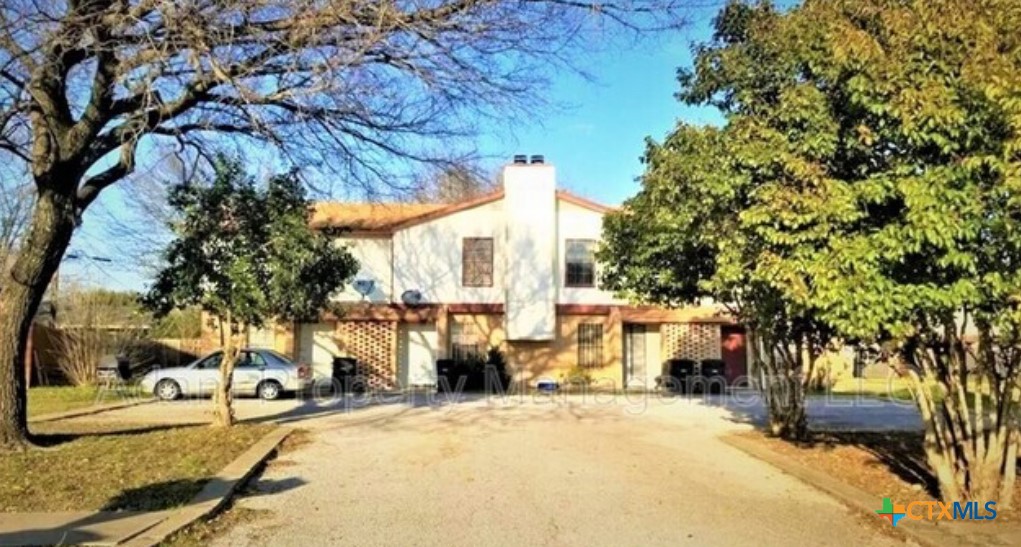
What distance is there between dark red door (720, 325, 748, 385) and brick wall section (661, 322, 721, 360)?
2.65 ft

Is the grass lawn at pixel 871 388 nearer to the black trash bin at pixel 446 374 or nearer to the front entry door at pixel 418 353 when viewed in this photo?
the black trash bin at pixel 446 374

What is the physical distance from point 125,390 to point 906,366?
21893mm

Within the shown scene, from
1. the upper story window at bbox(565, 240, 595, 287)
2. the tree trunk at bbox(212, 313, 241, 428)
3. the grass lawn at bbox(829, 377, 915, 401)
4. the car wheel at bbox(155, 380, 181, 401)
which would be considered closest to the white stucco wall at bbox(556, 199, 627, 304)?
the upper story window at bbox(565, 240, 595, 287)

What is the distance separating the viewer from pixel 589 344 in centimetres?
2827

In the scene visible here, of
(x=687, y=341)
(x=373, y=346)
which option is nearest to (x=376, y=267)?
(x=373, y=346)

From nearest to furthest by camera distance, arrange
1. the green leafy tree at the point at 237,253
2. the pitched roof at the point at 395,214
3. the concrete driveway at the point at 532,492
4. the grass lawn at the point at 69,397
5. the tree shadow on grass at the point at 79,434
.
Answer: the concrete driveway at the point at 532,492
the tree shadow on grass at the point at 79,434
the green leafy tree at the point at 237,253
the grass lawn at the point at 69,397
the pitched roof at the point at 395,214

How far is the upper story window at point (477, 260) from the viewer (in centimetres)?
2781

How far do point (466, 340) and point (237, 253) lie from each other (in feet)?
46.7

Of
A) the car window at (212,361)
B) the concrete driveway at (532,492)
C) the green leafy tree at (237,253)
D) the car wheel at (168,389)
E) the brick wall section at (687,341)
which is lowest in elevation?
the concrete driveway at (532,492)

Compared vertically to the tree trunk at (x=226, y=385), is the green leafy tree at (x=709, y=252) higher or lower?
higher

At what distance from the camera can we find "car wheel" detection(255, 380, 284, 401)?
2250 cm

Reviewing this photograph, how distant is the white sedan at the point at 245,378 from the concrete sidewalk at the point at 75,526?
15311 millimetres

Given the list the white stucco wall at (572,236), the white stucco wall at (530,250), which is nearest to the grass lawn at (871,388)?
the white stucco wall at (572,236)

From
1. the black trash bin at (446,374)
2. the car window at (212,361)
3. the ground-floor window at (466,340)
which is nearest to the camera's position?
the car window at (212,361)
